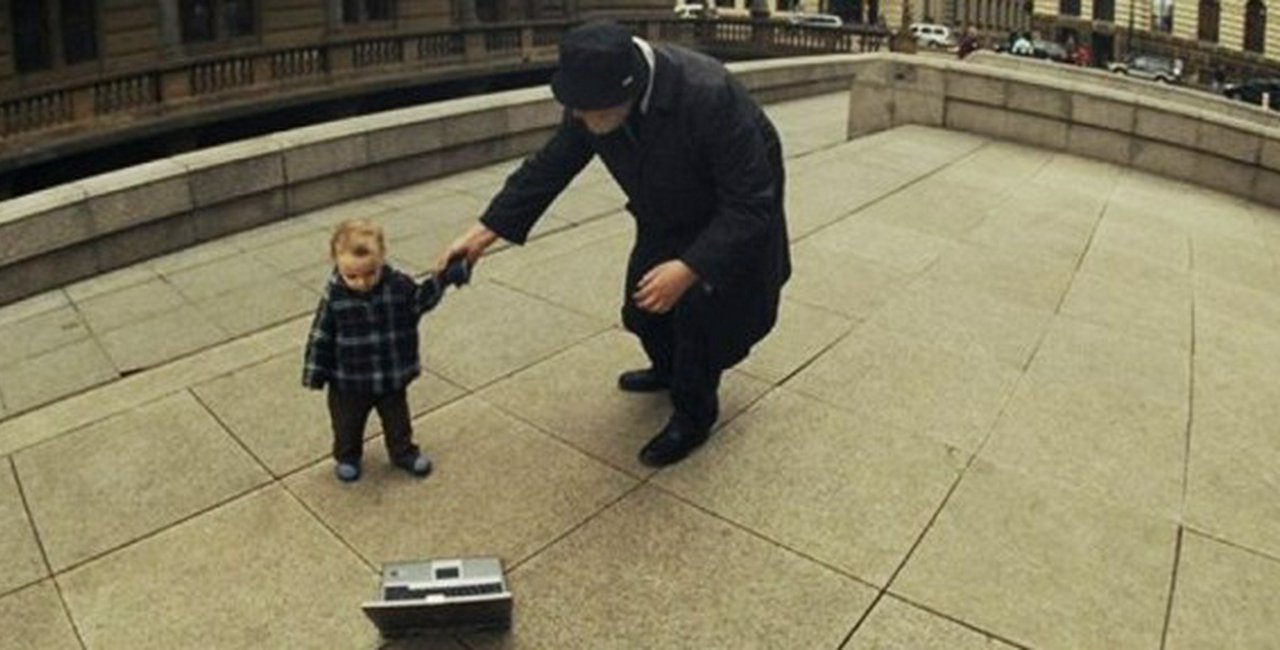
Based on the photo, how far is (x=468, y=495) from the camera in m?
4.55

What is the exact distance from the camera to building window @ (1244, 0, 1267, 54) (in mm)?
57438

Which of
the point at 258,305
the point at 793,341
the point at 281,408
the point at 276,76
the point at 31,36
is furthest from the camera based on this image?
the point at 276,76

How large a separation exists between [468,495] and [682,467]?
1.06m

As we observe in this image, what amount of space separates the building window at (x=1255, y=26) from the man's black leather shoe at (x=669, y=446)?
66.4m

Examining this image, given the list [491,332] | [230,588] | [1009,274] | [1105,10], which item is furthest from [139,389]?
[1105,10]

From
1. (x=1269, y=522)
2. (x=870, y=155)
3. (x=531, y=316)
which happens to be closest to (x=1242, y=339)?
(x=1269, y=522)

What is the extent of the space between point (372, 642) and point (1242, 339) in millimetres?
6399

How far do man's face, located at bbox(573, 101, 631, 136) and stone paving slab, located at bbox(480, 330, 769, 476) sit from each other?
5.64ft

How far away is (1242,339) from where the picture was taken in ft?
22.9

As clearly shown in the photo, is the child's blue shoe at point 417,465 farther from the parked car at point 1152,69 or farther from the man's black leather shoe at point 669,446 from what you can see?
the parked car at point 1152,69

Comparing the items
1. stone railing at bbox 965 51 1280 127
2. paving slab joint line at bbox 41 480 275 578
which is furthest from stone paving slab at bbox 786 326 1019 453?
stone railing at bbox 965 51 1280 127

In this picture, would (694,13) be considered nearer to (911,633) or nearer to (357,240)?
(357,240)

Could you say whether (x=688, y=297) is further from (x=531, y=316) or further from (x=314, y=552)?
(x=531, y=316)

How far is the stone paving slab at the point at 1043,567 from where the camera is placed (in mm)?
3777
